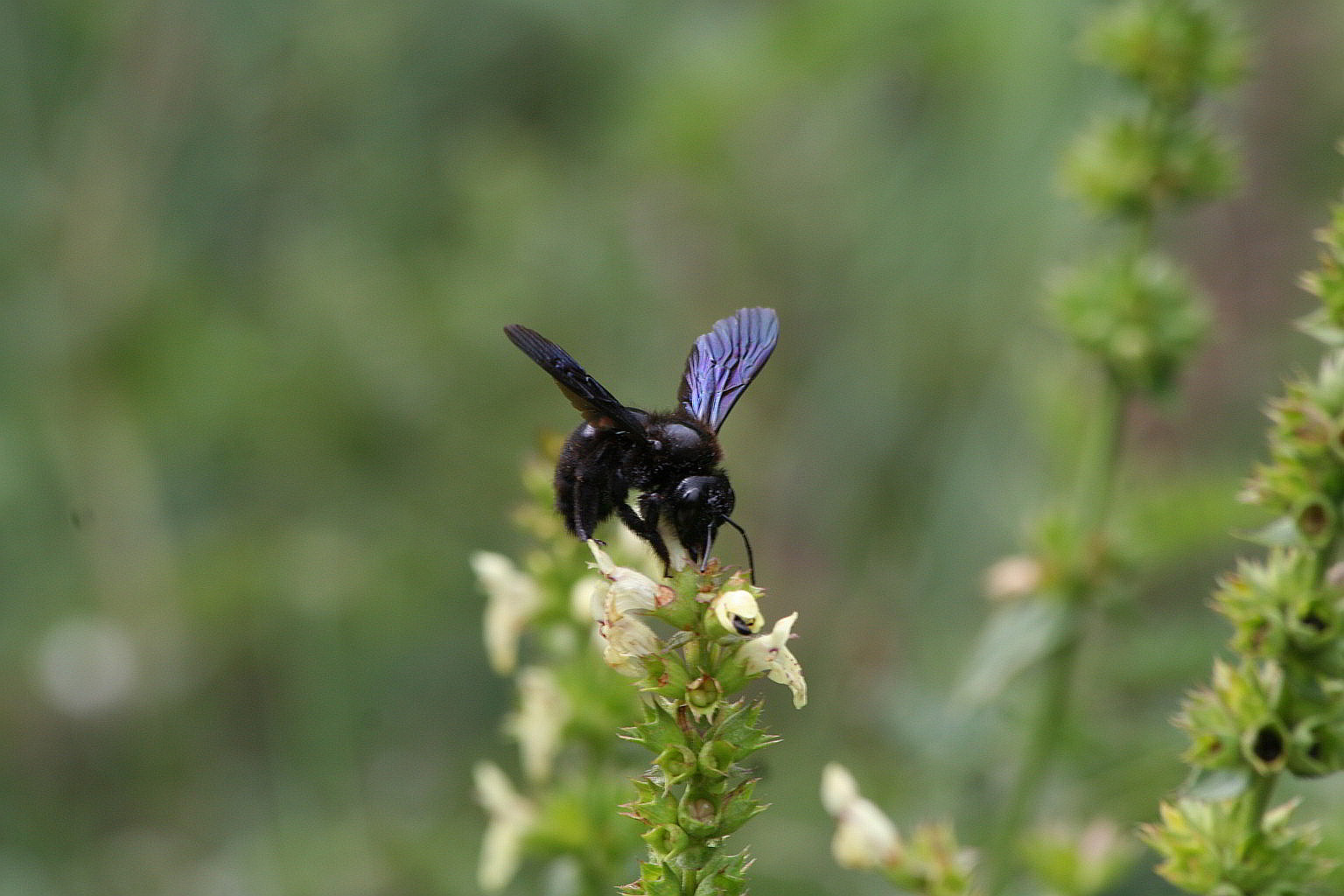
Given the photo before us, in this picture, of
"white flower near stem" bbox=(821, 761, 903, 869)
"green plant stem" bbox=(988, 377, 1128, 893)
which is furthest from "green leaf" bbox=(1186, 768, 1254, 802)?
"green plant stem" bbox=(988, 377, 1128, 893)

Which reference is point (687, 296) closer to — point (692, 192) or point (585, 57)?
point (692, 192)

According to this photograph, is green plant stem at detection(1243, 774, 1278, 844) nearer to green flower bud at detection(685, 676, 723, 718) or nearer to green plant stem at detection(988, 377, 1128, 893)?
green flower bud at detection(685, 676, 723, 718)

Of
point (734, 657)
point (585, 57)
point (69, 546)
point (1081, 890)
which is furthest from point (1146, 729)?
point (585, 57)

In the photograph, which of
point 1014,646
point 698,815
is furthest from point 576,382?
point 1014,646

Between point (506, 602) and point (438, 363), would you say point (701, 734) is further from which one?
point (438, 363)

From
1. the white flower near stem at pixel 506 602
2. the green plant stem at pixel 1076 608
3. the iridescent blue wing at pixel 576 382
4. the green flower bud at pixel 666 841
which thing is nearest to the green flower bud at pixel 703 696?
the green flower bud at pixel 666 841

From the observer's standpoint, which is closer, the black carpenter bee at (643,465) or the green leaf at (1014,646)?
the black carpenter bee at (643,465)

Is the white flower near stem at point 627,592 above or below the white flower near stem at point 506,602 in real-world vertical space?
below

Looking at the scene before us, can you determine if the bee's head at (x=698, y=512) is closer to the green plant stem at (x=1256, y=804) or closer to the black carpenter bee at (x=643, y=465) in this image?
the black carpenter bee at (x=643, y=465)
